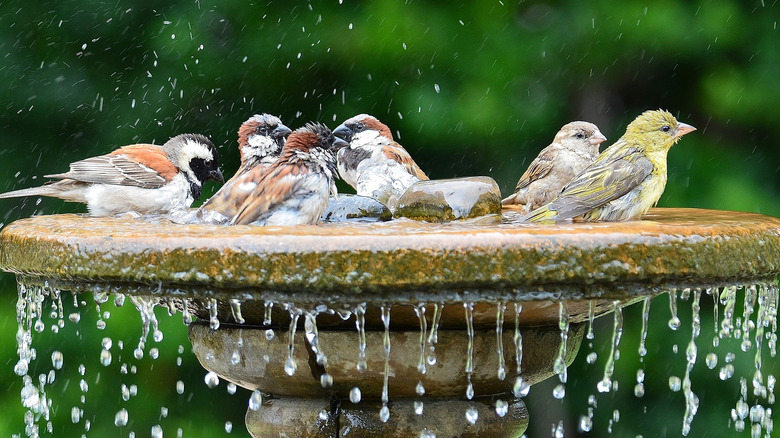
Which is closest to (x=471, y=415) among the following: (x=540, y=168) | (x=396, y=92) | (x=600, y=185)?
(x=600, y=185)

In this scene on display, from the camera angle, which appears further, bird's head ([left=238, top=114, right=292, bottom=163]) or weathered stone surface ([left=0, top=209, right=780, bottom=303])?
bird's head ([left=238, top=114, right=292, bottom=163])

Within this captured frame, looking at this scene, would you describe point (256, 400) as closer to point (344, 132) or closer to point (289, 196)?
point (289, 196)

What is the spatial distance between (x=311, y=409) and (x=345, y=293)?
64 cm

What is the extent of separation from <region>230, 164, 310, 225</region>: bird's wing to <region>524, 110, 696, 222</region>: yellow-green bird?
30.3 inches

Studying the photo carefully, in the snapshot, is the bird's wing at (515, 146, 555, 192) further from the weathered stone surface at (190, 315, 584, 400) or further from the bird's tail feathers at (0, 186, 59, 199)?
the bird's tail feathers at (0, 186, 59, 199)

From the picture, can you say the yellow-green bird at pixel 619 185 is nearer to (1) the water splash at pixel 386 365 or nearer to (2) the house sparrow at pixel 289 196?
(2) the house sparrow at pixel 289 196

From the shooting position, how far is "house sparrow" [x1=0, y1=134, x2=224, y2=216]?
4.12 meters

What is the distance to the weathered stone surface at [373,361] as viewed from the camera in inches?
99.7

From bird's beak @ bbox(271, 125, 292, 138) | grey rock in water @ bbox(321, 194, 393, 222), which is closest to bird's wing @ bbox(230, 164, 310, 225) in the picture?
grey rock in water @ bbox(321, 194, 393, 222)

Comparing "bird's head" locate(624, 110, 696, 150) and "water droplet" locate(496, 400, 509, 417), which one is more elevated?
"bird's head" locate(624, 110, 696, 150)

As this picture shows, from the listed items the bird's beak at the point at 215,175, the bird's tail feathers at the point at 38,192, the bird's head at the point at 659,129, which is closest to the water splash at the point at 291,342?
the bird's head at the point at 659,129

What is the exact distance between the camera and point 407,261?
2119mm

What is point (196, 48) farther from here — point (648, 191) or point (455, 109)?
point (648, 191)

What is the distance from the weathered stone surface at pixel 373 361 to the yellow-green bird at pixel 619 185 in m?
0.66
